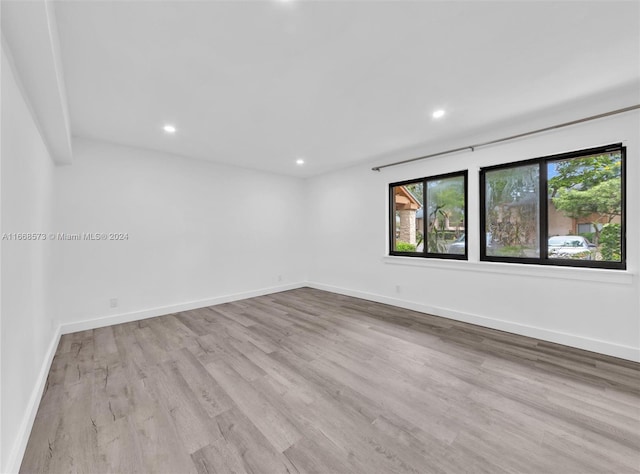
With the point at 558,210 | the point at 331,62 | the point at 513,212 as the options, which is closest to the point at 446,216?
the point at 513,212

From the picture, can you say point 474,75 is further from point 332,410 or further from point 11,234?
point 11,234

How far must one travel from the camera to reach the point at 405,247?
4.35 metres

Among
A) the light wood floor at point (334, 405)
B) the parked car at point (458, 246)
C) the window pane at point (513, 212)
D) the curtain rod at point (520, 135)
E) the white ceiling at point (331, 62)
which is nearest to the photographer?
the light wood floor at point (334, 405)

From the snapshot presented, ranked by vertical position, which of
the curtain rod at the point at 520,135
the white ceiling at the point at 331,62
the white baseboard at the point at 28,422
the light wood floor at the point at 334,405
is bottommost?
the light wood floor at the point at 334,405

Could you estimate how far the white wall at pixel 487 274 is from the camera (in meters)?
2.48

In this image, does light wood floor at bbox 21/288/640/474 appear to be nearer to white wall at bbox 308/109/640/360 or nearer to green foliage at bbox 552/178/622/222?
white wall at bbox 308/109/640/360

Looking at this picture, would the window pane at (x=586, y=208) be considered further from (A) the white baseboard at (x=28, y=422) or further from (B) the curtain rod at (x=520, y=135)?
(A) the white baseboard at (x=28, y=422)

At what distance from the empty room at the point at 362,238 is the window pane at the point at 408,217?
38 mm

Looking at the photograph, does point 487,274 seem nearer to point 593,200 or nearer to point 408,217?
point 593,200

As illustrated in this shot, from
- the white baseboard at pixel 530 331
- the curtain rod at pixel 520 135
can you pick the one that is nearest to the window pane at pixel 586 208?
the curtain rod at pixel 520 135

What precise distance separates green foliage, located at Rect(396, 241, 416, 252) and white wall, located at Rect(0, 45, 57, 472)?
4235 mm

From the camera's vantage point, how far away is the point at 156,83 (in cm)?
218

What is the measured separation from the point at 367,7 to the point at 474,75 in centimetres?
116

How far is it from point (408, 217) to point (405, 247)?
50cm
